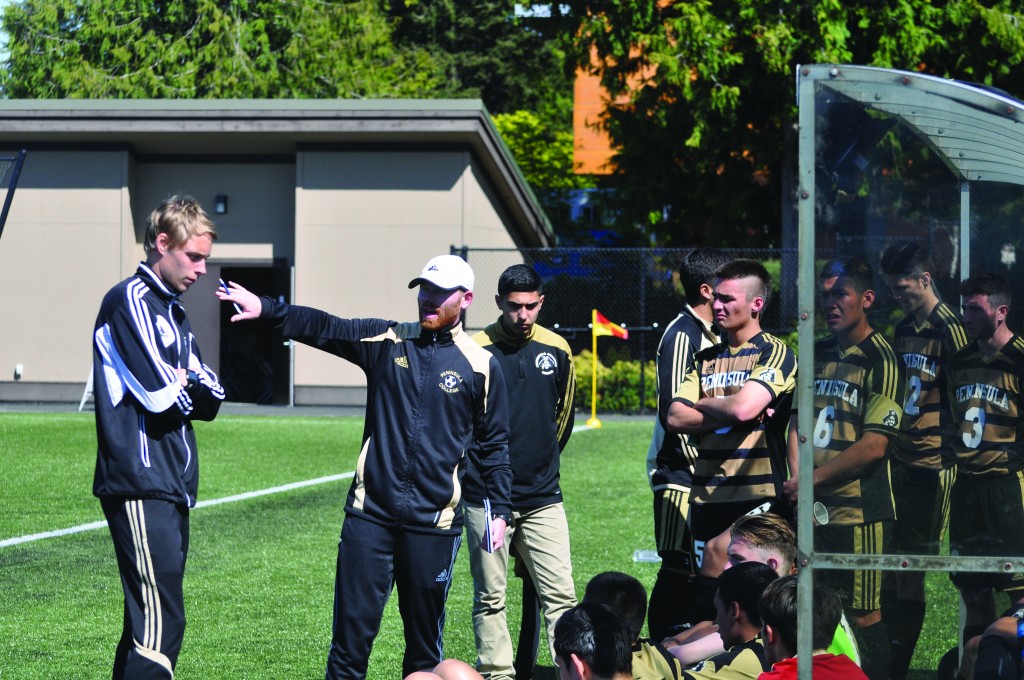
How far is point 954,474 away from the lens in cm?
336

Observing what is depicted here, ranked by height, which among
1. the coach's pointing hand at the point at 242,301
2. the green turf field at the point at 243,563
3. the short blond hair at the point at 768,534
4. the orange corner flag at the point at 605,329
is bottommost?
the green turf field at the point at 243,563

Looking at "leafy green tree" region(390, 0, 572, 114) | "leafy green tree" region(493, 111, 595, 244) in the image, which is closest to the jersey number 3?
"leafy green tree" region(493, 111, 595, 244)

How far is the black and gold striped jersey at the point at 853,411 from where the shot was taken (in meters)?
3.29

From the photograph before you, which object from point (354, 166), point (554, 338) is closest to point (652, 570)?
point (554, 338)

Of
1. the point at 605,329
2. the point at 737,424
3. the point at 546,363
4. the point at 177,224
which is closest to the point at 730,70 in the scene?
the point at 605,329

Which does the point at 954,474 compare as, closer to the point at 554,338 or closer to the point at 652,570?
the point at 554,338

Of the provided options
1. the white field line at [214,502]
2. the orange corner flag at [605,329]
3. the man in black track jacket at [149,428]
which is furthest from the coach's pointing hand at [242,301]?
the orange corner flag at [605,329]

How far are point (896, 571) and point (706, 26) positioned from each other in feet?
77.1

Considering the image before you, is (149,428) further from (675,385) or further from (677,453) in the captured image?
(677,453)

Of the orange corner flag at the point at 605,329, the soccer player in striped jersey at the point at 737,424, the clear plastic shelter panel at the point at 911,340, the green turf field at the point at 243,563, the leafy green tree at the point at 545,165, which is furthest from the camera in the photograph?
the leafy green tree at the point at 545,165

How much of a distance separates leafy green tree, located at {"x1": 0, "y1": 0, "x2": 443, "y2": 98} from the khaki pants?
32.3m

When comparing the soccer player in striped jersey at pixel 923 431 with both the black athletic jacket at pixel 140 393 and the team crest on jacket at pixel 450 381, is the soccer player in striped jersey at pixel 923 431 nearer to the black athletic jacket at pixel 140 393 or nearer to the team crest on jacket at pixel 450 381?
the team crest on jacket at pixel 450 381

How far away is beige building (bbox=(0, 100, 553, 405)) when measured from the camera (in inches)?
918

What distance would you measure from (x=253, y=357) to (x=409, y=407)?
75.0ft
